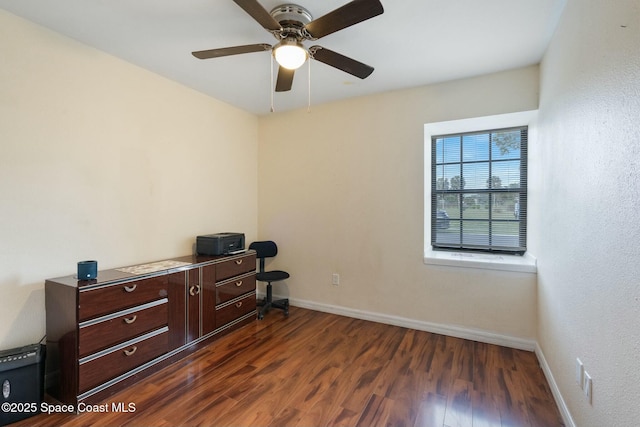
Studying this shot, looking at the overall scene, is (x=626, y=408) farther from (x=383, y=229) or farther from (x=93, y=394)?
(x=93, y=394)

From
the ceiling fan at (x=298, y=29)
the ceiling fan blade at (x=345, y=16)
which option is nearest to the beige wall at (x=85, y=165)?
the ceiling fan at (x=298, y=29)

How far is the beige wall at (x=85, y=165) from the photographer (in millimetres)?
1943

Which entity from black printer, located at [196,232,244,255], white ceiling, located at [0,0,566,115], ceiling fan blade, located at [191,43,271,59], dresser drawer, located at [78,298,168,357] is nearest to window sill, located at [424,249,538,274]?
white ceiling, located at [0,0,566,115]

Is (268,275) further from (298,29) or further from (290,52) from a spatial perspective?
(298,29)

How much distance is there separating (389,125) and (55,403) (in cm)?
362

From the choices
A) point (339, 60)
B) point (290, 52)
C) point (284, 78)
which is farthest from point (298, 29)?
point (284, 78)

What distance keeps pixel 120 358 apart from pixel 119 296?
1.44 ft

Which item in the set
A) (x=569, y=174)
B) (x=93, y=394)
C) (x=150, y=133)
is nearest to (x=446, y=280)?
(x=569, y=174)

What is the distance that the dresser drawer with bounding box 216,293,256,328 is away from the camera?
285 cm

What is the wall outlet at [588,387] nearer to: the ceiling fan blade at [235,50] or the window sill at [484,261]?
the window sill at [484,261]

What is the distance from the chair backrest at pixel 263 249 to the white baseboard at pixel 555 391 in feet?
9.48

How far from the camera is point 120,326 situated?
81.0 inches

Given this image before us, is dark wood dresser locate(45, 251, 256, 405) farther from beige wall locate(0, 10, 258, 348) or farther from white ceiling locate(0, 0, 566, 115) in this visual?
white ceiling locate(0, 0, 566, 115)

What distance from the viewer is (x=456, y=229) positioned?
3340mm
